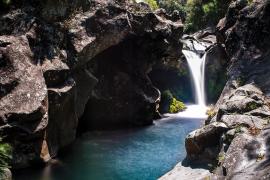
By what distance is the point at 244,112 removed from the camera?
58.0 feet

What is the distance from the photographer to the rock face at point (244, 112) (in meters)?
14.4

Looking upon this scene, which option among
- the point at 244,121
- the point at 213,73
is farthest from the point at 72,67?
the point at 213,73

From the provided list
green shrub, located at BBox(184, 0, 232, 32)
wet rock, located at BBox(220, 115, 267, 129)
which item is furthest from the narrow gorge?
green shrub, located at BBox(184, 0, 232, 32)

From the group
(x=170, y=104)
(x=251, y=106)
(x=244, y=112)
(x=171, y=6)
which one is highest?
(x=171, y=6)

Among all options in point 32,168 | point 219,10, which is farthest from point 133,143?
point 219,10

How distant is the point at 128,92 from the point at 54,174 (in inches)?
555

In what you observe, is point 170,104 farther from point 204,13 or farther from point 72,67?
point 204,13

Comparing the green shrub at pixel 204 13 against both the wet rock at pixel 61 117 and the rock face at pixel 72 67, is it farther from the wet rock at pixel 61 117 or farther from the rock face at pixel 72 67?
the wet rock at pixel 61 117

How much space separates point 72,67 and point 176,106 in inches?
611

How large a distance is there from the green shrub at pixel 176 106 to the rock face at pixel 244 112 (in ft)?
49.7

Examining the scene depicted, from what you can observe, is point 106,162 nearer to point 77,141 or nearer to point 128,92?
point 77,141

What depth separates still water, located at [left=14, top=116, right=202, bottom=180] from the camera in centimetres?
2298

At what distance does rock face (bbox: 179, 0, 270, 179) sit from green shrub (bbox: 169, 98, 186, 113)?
15.1m

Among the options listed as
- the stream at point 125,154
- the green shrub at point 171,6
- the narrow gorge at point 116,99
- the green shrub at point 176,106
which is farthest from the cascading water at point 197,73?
the green shrub at point 171,6
